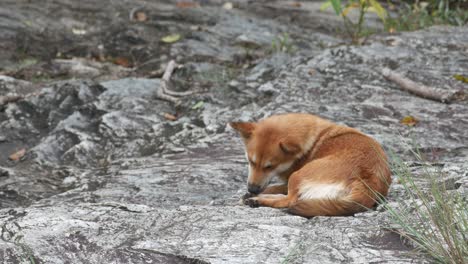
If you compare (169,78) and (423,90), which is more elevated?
(423,90)

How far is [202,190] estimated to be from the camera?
593cm

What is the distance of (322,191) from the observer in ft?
15.3

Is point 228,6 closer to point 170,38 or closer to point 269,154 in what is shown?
point 170,38

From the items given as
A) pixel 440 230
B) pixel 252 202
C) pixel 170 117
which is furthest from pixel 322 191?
pixel 170 117

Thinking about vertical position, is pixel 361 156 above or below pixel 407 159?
above

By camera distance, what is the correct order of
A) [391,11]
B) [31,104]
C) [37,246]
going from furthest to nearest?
1. [391,11]
2. [31,104]
3. [37,246]

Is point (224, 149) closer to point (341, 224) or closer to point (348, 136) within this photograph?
point (348, 136)

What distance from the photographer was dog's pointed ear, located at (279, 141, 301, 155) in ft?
17.2

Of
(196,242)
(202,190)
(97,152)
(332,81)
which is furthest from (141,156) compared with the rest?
(196,242)

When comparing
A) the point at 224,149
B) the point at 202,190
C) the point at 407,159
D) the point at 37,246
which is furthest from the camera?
the point at 224,149

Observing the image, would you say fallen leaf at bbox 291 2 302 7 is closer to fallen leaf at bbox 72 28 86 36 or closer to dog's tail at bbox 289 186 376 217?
fallen leaf at bbox 72 28 86 36

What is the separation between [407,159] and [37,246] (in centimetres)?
351

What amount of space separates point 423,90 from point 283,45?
8.97 ft

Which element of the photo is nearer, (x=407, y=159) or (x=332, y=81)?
(x=407, y=159)
